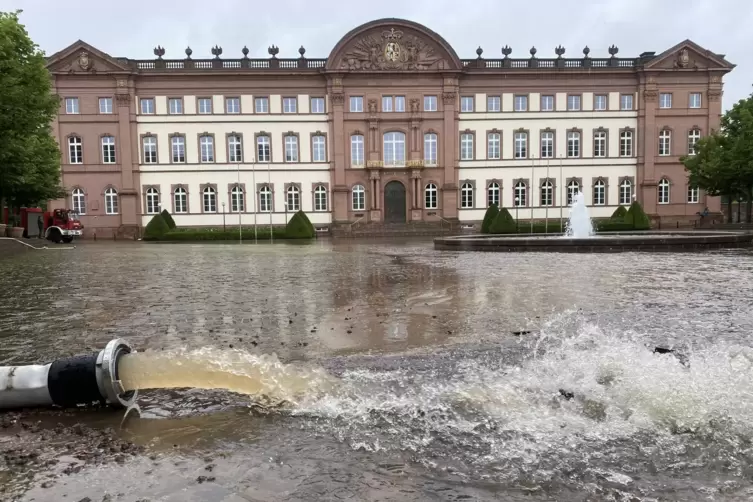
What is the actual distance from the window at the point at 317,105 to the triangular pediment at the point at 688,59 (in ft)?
99.6

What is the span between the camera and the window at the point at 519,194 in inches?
2163

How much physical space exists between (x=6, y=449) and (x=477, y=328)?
4.79 m

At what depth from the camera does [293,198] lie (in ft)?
178

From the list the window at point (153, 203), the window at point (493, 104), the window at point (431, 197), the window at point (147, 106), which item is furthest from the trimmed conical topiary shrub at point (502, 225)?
the window at point (147, 106)

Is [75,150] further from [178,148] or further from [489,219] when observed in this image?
[489,219]

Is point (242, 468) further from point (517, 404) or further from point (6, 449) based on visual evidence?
point (517, 404)

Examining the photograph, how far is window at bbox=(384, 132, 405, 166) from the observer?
174 feet

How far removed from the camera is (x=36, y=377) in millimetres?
3906

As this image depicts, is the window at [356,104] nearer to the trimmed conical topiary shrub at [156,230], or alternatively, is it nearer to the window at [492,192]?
the window at [492,192]

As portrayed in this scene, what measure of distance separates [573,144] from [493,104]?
8713mm

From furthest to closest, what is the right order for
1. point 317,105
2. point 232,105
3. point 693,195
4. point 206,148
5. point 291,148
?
1. point 693,195
2. point 291,148
3. point 206,148
4. point 317,105
5. point 232,105

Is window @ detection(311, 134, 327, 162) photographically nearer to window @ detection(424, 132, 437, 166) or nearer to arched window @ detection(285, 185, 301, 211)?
arched window @ detection(285, 185, 301, 211)

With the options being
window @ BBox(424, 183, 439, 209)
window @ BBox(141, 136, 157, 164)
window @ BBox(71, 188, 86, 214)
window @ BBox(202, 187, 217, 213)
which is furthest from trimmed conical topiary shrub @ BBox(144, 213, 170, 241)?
window @ BBox(424, 183, 439, 209)

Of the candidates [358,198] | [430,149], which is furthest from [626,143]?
[358,198]
